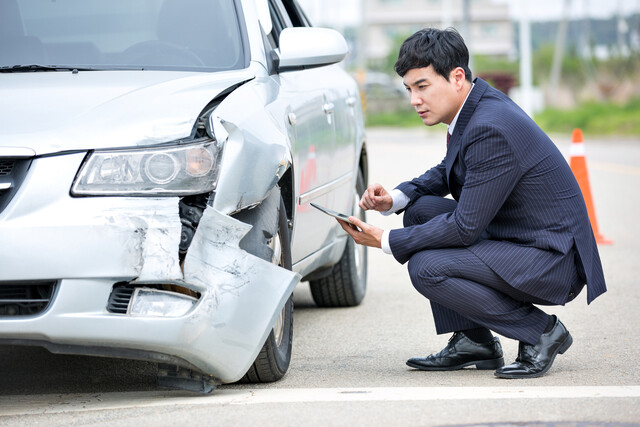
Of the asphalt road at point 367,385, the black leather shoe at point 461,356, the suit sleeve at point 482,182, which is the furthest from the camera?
the black leather shoe at point 461,356

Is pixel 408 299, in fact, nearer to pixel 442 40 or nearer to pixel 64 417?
pixel 442 40

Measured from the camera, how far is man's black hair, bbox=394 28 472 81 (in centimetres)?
419

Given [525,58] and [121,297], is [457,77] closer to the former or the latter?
[121,297]

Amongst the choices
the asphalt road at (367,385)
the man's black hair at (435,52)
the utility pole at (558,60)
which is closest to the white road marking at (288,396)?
the asphalt road at (367,385)

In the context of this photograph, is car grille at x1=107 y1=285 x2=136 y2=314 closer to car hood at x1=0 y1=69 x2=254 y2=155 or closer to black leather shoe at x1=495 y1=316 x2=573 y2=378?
car hood at x1=0 y1=69 x2=254 y2=155

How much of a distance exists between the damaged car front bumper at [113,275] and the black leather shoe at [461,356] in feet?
3.73

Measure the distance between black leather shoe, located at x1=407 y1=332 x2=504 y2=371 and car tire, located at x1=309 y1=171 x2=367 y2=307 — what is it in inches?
62.9

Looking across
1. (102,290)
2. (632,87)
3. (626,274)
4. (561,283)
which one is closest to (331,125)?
(561,283)

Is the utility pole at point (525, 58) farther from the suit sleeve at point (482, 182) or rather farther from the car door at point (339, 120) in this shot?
the suit sleeve at point (482, 182)

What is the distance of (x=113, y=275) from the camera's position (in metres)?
3.38

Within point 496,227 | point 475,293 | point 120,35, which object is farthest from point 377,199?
point 120,35

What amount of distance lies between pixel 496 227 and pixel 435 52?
0.72m

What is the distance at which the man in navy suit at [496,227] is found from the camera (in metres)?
4.12

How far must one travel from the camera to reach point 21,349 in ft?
16.8
